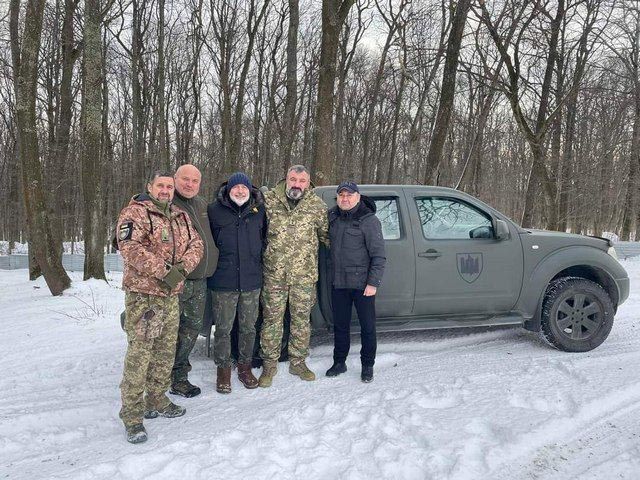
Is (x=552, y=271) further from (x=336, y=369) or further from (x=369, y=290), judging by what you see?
(x=336, y=369)

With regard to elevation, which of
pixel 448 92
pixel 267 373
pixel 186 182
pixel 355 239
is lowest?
pixel 267 373

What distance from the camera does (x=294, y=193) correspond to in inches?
162

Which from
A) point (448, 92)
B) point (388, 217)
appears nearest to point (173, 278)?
point (388, 217)

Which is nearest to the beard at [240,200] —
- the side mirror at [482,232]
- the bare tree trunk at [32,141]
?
the side mirror at [482,232]

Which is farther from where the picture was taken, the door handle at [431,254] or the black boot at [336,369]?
the door handle at [431,254]

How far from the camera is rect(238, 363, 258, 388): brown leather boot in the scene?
4070 millimetres

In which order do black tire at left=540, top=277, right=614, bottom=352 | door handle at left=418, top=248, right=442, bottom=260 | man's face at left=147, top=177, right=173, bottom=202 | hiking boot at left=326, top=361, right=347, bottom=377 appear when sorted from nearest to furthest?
man's face at left=147, top=177, right=173, bottom=202, hiking boot at left=326, top=361, right=347, bottom=377, door handle at left=418, top=248, right=442, bottom=260, black tire at left=540, top=277, right=614, bottom=352

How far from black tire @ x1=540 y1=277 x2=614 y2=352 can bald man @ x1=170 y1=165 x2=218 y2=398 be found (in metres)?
3.54

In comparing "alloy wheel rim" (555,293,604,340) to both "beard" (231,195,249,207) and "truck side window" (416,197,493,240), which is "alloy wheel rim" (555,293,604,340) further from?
"beard" (231,195,249,207)

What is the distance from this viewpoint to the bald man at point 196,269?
3.67 meters

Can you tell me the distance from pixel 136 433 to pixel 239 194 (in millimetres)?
1947

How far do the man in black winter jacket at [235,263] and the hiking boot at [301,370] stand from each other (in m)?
0.44

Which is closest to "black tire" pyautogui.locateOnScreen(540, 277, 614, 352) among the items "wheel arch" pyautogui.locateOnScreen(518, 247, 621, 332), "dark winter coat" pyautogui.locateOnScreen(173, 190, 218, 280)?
"wheel arch" pyautogui.locateOnScreen(518, 247, 621, 332)

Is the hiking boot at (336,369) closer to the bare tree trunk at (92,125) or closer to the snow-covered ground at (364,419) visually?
the snow-covered ground at (364,419)
